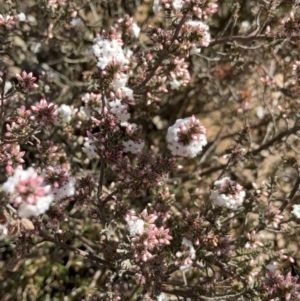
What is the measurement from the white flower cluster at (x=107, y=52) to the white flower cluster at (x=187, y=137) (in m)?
0.60

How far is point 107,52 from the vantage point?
308 centimetres

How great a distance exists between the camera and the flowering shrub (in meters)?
3.18

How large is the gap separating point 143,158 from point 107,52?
0.80 metres

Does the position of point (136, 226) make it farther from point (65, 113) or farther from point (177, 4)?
point (65, 113)

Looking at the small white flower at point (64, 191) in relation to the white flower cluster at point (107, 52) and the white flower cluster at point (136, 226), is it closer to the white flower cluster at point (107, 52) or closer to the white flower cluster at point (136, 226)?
the white flower cluster at point (136, 226)

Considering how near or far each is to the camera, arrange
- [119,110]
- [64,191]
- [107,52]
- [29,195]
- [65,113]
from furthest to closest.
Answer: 1. [65,113]
2. [119,110]
3. [64,191]
4. [107,52]
5. [29,195]

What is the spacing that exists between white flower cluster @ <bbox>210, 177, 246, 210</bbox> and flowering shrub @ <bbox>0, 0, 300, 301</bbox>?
1 cm

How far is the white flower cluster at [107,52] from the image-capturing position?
304 centimetres

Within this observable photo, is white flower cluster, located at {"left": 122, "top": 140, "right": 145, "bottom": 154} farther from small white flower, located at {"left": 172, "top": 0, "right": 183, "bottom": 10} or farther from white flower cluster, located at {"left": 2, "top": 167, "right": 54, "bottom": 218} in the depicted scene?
white flower cluster, located at {"left": 2, "top": 167, "right": 54, "bottom": 218}

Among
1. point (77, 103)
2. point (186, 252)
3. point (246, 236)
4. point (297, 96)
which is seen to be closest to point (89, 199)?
point (186, 252)

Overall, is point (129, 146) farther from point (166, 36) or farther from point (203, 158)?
point (203, 158)

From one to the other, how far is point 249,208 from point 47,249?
2.06 m

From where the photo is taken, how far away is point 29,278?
4.54m

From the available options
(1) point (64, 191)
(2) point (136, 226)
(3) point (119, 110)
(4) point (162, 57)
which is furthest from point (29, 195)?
(4) point (162, 57)
